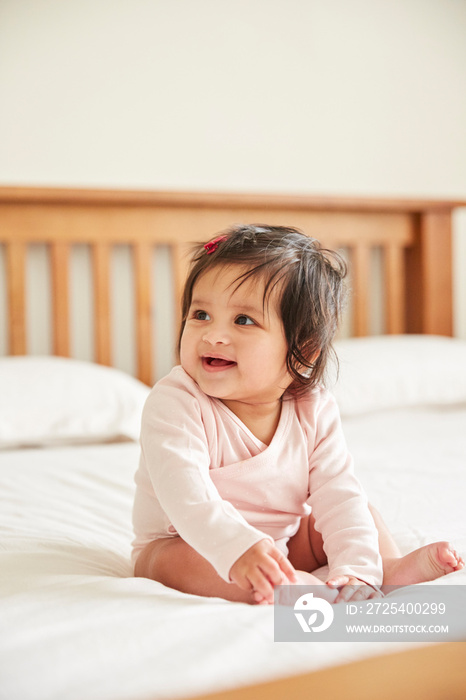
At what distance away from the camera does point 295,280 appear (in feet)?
2.56

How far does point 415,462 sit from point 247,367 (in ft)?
1.83

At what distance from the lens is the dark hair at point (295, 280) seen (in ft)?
2.52

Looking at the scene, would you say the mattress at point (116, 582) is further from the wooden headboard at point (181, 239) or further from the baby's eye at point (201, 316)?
the wooden headboard at point (181, 239)

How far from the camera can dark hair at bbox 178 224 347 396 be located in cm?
77

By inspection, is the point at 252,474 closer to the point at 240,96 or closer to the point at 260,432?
the point at 260,432

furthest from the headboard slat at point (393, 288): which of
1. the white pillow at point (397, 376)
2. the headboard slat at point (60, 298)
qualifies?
the headboard slat at point (60, 298)

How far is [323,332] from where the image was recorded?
81 centimetres

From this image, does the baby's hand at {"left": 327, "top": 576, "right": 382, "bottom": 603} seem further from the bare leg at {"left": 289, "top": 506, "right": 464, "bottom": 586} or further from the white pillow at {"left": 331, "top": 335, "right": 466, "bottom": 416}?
the white pillow at {"left": 331, "top": 335, "right": 466, "bottom": 416}

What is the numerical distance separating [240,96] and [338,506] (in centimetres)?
162

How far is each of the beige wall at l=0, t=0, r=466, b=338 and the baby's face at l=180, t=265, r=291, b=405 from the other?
127 cm

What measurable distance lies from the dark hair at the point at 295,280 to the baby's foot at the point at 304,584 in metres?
0.26

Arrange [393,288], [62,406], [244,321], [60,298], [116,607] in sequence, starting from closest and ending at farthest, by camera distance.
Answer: [116,607]
[244,321]
[62,406]
[60,298]
[393,288]

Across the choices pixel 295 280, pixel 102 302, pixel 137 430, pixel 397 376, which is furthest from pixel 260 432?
pixel 102 302

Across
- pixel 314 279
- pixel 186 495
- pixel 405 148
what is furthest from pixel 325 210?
pixel 186 495
